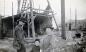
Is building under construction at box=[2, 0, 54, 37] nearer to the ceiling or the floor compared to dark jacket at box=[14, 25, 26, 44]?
nearer to the ceiling

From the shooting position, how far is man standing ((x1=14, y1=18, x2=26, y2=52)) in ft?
7.98

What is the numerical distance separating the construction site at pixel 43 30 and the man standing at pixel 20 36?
0.02 meters

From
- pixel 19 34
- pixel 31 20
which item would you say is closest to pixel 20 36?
pixel 19 34

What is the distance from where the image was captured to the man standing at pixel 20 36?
243 cm

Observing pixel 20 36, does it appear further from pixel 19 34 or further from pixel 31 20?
pixel 31 20

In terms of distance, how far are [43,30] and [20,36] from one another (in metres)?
0.44

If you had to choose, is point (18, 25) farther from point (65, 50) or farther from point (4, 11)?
point (65, 50)

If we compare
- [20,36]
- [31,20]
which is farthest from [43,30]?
[20,36]

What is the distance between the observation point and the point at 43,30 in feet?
8.26

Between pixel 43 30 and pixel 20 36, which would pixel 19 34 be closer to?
pixel 20 36

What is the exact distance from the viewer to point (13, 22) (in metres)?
2.42

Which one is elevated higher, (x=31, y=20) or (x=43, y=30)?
(x=31, y=20)

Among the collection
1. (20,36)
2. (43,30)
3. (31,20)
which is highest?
(31,20)

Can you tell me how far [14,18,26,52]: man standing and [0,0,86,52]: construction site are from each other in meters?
0.02
